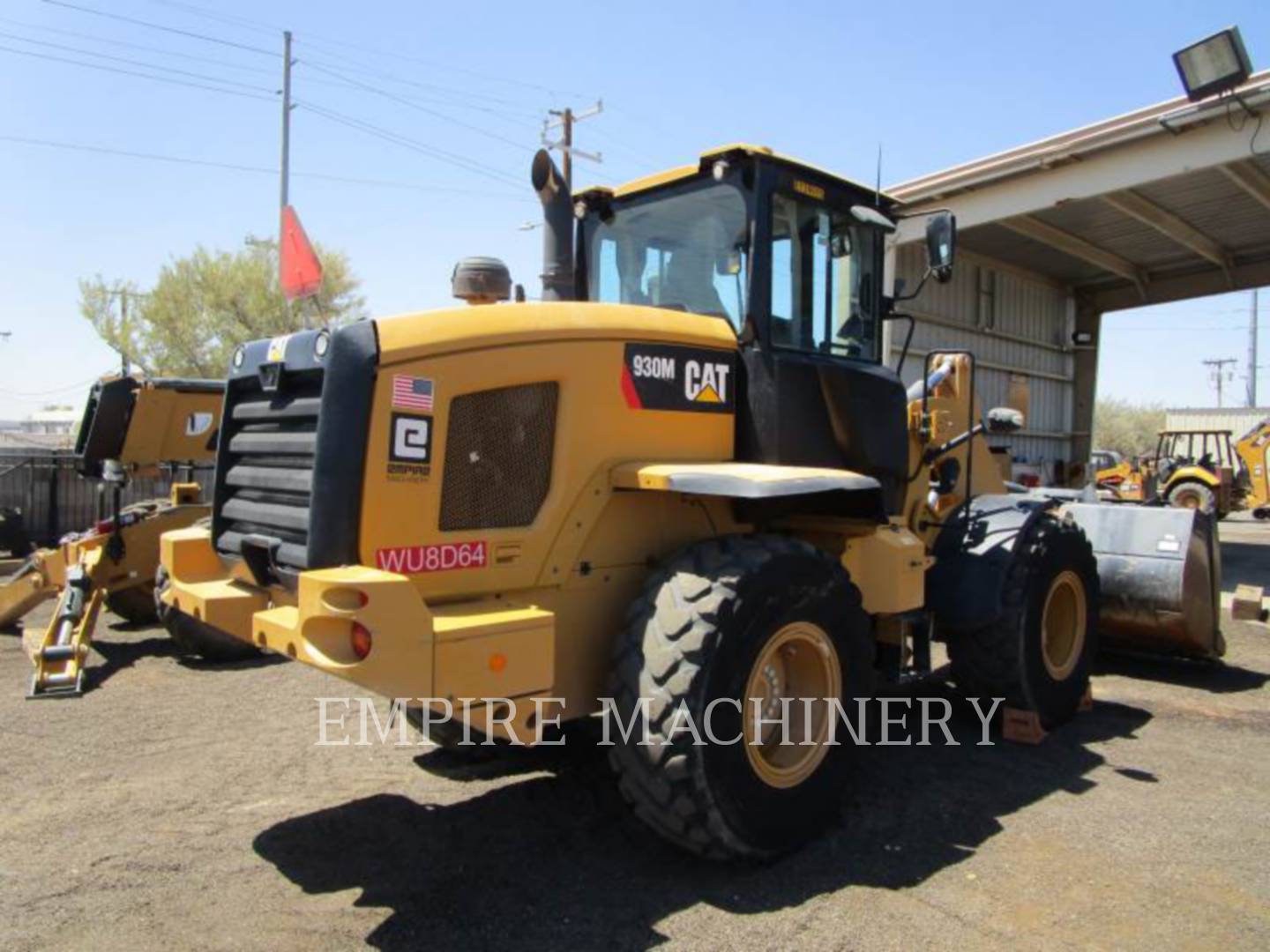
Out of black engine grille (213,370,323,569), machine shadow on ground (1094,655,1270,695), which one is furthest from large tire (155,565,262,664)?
machine shadow on ground (1094,655,1270,695)

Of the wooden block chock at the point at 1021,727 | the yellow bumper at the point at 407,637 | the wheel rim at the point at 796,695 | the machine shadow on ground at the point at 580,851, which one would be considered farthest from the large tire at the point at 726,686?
the wooden block chock at the point at 1021,727

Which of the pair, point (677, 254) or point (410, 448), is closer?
point (410, 448)

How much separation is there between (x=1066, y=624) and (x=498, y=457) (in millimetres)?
4176

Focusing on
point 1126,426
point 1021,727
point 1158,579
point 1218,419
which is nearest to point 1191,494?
point 1158,579

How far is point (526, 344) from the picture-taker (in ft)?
12.3

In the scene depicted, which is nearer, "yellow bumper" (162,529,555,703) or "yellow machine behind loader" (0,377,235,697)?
"yellow bumper" (162,529,555,703)

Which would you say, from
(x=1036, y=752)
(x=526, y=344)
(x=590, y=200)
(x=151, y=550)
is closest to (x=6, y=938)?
(x=526, y=344)

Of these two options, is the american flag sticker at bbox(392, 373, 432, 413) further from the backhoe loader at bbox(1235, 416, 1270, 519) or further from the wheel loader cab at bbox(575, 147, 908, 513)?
the backhoe loader at bbox(1235, 416, 1270, 519)

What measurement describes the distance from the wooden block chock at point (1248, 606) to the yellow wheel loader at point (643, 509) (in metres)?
4.67

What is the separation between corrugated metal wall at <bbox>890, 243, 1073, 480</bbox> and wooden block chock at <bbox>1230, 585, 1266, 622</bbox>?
19.4 ft

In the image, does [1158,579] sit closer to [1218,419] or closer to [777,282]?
[777,282]

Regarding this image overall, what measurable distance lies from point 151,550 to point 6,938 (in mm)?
5321

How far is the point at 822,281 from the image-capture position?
4.93m

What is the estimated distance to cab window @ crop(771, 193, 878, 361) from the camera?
468 centimetres
